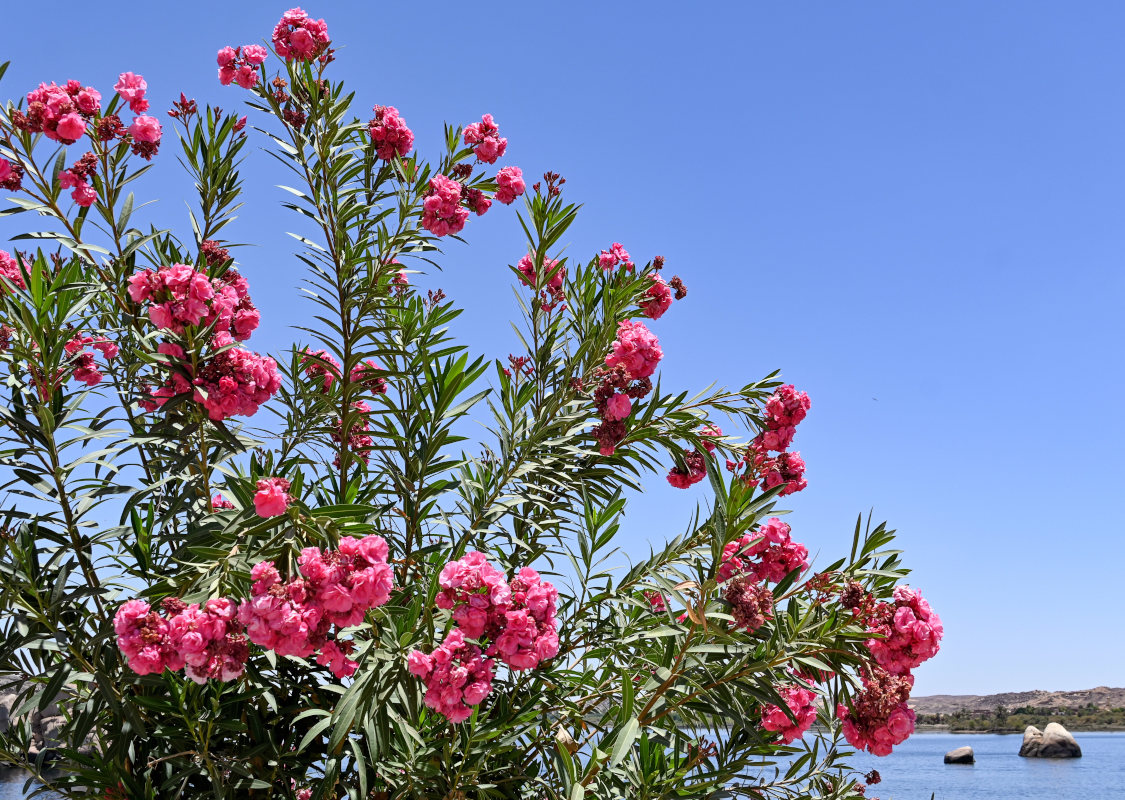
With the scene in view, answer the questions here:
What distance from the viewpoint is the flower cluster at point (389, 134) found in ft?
11.1

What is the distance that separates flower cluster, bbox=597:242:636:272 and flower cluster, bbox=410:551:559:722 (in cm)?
203

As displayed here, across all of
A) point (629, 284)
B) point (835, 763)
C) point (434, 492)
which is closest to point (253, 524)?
point (434, 492)

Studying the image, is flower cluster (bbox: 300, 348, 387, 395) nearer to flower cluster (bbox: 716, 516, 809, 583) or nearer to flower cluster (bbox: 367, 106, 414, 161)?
flower cluster (bbox: 367, 106, 414, 161)

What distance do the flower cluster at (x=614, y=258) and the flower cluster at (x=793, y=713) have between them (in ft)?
6.46

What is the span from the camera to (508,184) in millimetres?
3656

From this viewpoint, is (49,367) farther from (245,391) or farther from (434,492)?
(434,492)

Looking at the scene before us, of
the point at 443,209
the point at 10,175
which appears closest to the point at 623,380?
the point at 443,209

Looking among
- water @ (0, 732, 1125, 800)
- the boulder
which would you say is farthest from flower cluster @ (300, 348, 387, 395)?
the boulder

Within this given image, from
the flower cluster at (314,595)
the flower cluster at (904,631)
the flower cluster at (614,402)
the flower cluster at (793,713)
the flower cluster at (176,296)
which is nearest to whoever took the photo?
the flower cluster at (314,595)

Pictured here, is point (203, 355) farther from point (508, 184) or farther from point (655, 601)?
point (655, 601)

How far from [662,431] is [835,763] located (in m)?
1.44

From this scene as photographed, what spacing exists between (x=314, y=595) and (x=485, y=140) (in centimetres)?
236

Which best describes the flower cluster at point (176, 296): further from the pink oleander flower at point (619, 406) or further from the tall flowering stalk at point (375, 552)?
the pink oleander flower at point (619, 406)

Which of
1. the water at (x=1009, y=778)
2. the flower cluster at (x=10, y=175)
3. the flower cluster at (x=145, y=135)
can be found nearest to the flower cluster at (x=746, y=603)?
the flower cluster at (x=145, y=135)
